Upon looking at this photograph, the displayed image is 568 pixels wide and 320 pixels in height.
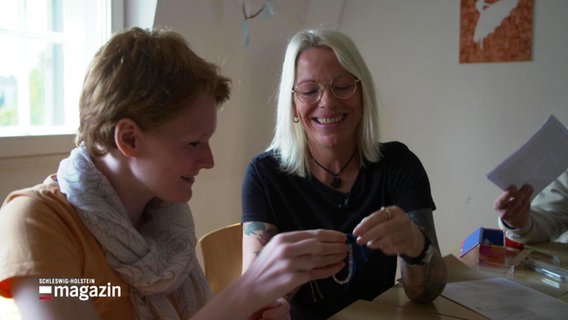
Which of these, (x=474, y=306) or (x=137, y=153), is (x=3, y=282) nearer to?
(x=137, y=153)

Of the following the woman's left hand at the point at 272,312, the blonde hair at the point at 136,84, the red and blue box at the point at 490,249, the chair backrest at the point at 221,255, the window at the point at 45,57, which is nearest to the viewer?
the blonde hair at the point at 136,84

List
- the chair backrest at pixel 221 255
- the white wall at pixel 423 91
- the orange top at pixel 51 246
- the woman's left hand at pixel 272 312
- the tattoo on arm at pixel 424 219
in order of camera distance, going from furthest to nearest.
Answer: the white wall at pixel 423 91
the chair backrest at pixel 221 255
the tattoo on arm at pixel 424 219
the woman's left hand at pixel 272 312
the orange top at pixel 51 246

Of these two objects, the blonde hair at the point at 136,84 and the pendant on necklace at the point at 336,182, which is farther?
the pendant on necklace at the point at 336,182

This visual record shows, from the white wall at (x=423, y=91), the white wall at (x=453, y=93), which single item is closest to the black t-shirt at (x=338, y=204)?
the white wall at (x=423, y=91)

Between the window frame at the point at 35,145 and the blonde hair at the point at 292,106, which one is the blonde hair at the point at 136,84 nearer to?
the blonde hair at the point at 292,106

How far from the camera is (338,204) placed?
62.7 inches

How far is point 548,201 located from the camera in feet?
6.43

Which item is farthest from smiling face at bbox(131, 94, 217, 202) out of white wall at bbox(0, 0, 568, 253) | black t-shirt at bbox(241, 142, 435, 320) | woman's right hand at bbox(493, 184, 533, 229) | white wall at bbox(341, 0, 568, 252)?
white wall at bbox(341, 0, 568, 252)

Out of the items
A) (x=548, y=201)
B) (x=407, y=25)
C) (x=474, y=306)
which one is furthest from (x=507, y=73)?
(x=474, y=306)

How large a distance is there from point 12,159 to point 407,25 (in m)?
2.36

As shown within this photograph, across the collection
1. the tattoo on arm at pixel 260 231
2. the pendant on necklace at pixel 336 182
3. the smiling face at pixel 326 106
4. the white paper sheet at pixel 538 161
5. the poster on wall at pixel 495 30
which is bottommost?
the tattoo on arm at pixel 260 231

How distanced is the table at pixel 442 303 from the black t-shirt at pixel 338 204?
21 centimetres

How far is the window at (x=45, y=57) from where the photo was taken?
1.87m

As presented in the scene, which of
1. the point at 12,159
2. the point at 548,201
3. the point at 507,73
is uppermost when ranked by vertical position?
the point at 507,73
